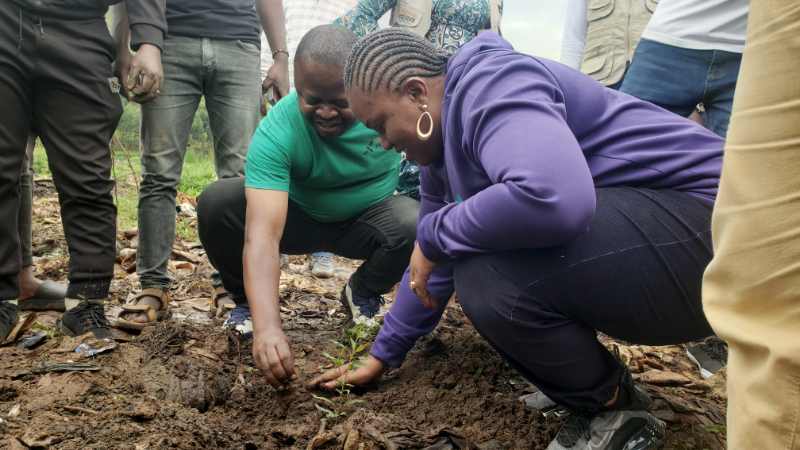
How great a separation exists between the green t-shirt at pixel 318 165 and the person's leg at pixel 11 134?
0.95 m

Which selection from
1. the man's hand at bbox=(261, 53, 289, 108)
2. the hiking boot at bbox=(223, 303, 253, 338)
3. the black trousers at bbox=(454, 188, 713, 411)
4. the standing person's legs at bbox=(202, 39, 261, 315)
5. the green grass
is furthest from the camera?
the green grass

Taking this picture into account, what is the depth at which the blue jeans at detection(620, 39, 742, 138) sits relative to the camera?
9.82ft

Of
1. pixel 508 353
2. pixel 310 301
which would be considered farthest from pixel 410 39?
pixel 310 301

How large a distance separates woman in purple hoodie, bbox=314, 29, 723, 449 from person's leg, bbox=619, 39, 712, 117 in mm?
1163

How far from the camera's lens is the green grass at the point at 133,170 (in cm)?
603

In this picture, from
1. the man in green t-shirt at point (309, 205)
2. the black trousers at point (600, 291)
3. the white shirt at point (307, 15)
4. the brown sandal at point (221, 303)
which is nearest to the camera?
the black trousers at point (600, 291)

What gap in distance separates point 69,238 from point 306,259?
257 cm

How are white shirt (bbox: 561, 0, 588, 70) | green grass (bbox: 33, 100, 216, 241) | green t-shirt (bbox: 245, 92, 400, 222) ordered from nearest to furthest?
green t-shirt (bbox: 245, 92, 400, 222)
white shirt (bbox: 561, 0, 588, 70)
green grass (bbox: 33, 100, 216, 241)

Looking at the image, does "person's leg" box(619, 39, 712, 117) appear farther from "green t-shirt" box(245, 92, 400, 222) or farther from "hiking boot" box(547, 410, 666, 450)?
"hiking boot" box(547, 410, 666, 450)

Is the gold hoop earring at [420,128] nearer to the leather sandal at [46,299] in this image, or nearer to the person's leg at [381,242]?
the person's leg at [381,242]

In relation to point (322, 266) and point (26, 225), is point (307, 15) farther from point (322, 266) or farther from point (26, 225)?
point (26, 225)

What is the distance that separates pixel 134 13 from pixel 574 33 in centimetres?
242

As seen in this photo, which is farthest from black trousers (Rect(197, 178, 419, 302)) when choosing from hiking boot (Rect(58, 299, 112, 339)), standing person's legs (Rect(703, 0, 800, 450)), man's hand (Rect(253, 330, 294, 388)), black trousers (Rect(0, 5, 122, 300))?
standing person's legs (Rect(703, 0, 800, 450))

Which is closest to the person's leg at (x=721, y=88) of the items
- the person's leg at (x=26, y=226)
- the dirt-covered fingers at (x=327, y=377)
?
the dirt-covered fingers at (x=327, y=377)
